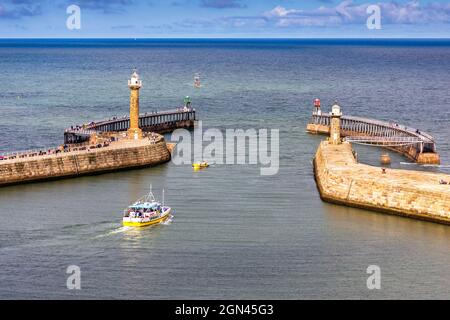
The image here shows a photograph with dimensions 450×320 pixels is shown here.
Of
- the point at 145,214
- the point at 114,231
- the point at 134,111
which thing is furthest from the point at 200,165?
the point at 114,231

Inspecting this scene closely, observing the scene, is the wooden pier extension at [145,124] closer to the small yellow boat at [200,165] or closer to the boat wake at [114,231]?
the small yellow boat at [200,165]

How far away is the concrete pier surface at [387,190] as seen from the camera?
70.8 m

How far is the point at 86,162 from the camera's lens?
294 feet

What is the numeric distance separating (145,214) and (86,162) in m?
22.8

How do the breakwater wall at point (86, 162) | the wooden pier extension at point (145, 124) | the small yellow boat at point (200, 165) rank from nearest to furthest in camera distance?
the breakwater wall at point (86, 162)
the small yellow boat at point (200, 165)
the wooden pier extension at point (145, 124)

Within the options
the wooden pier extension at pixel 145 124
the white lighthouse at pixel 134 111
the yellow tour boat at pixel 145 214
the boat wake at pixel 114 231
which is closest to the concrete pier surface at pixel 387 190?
the yellow tour boat at pixel 145 214

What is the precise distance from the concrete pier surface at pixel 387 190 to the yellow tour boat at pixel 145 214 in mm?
15902

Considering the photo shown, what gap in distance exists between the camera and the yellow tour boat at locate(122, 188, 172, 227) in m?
67.9

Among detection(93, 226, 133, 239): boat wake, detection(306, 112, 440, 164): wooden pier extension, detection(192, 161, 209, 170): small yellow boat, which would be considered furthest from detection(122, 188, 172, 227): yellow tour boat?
detection(306, 112, 440, 164): wooden pier extension

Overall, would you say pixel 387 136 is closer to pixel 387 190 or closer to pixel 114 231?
pixel 387 190

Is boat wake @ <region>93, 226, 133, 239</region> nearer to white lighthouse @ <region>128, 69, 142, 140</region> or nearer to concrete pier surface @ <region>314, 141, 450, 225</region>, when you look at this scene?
concrete pier surface @ <region>314, 141, 450, 225</region>

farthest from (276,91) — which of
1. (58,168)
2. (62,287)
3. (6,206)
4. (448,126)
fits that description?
(62,287)

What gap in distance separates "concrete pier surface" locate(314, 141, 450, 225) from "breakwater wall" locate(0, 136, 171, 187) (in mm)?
20502
